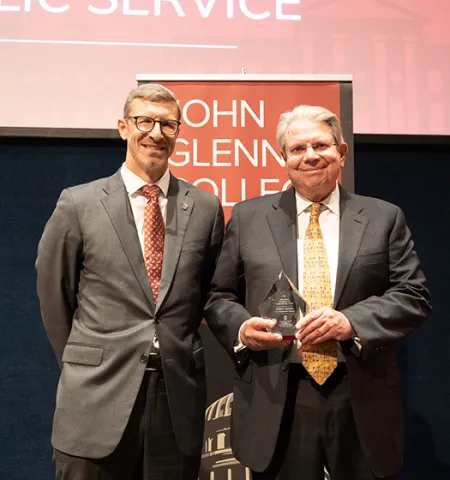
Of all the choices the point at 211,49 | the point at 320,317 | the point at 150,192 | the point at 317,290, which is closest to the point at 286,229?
the point at 317,290

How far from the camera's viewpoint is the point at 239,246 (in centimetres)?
218

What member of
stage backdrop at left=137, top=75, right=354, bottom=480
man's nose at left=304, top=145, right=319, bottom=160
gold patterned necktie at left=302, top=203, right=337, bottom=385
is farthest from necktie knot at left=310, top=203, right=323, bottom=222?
stage backdrop at left=137, top=75, right=354, bottom=480

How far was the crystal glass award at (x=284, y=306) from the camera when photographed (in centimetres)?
195

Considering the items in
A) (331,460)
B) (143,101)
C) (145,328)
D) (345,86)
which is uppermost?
(345,86)

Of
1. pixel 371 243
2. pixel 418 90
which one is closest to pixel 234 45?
pixel 418 90

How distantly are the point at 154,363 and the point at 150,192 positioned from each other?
0.56 m

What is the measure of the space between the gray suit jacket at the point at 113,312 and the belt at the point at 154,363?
0.04 meters

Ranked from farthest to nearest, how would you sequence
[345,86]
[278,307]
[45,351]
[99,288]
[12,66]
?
[45,351]
[12,66]
[345,86]
[99,288]
[278,307]

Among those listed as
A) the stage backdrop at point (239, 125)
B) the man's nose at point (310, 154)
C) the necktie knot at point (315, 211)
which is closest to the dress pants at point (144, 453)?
the necktie knot at point (315, 211)

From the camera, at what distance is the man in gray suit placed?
6.60 feet

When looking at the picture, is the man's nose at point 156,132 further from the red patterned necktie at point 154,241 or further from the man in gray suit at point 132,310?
the red patterned necktie at point 154,241

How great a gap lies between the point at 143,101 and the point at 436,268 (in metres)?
2.45

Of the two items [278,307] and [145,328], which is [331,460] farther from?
[145,328]

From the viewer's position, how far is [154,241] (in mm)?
2127
